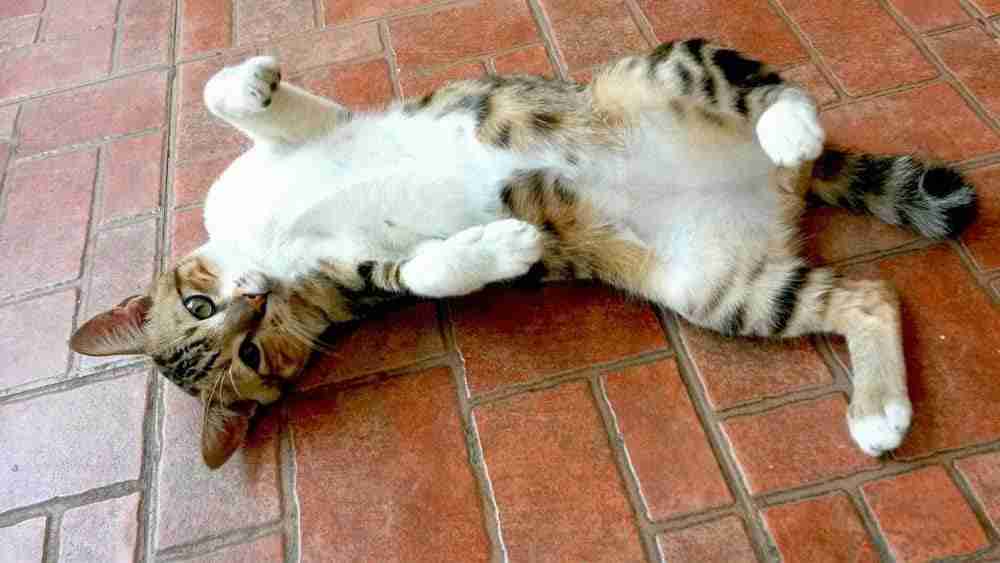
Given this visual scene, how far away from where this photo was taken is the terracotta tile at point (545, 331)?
1.57m

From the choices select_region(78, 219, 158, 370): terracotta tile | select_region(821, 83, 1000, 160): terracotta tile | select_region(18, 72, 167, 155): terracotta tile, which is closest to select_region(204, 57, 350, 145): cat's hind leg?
select_region(78, 219, 158, 370): terracotta tile

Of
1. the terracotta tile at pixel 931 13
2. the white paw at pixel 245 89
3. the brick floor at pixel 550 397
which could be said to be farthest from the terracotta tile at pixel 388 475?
the terracotta tile at pixel 931 13

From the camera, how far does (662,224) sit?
5.19 feet

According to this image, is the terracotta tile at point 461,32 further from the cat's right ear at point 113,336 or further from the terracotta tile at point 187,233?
the cat's right ear at point 113,336

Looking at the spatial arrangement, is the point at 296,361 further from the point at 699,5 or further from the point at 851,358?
the point at 699,5

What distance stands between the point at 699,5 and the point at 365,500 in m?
1.59

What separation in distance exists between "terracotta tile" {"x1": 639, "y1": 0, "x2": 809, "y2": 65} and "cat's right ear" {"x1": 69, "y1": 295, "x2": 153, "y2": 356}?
1504mm

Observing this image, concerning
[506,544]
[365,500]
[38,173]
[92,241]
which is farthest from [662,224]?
[38,173]

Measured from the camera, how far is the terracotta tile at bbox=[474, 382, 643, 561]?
1375 millimetres

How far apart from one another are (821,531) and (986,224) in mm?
770

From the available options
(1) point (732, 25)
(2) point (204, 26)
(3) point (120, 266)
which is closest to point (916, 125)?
(1) point (732, 25)

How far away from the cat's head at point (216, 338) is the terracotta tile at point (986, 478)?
1269 millimetres

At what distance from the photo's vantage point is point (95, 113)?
89.7 inches

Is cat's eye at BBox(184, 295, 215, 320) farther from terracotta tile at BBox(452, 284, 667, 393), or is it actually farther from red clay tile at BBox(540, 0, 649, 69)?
red clay tile at BBox(540, 0, 649, 69)
